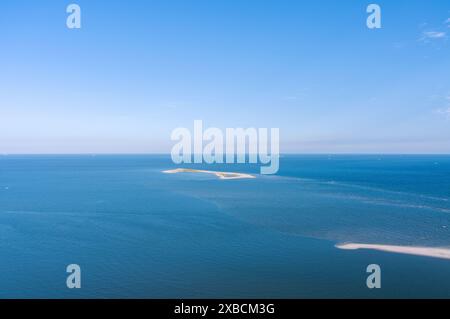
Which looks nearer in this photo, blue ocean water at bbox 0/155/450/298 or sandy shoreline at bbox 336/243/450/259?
blue ocean water at bbox 0/155/450/298

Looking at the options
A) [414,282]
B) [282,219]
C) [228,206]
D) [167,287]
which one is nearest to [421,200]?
[282,219]

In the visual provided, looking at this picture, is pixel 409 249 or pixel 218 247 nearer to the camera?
pixel 409 249

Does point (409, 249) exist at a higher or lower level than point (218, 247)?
lower

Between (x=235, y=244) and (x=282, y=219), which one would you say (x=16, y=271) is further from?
(x=282, y=219)

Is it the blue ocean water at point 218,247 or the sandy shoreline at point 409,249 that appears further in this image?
the sandy shoreline at point 409,249
